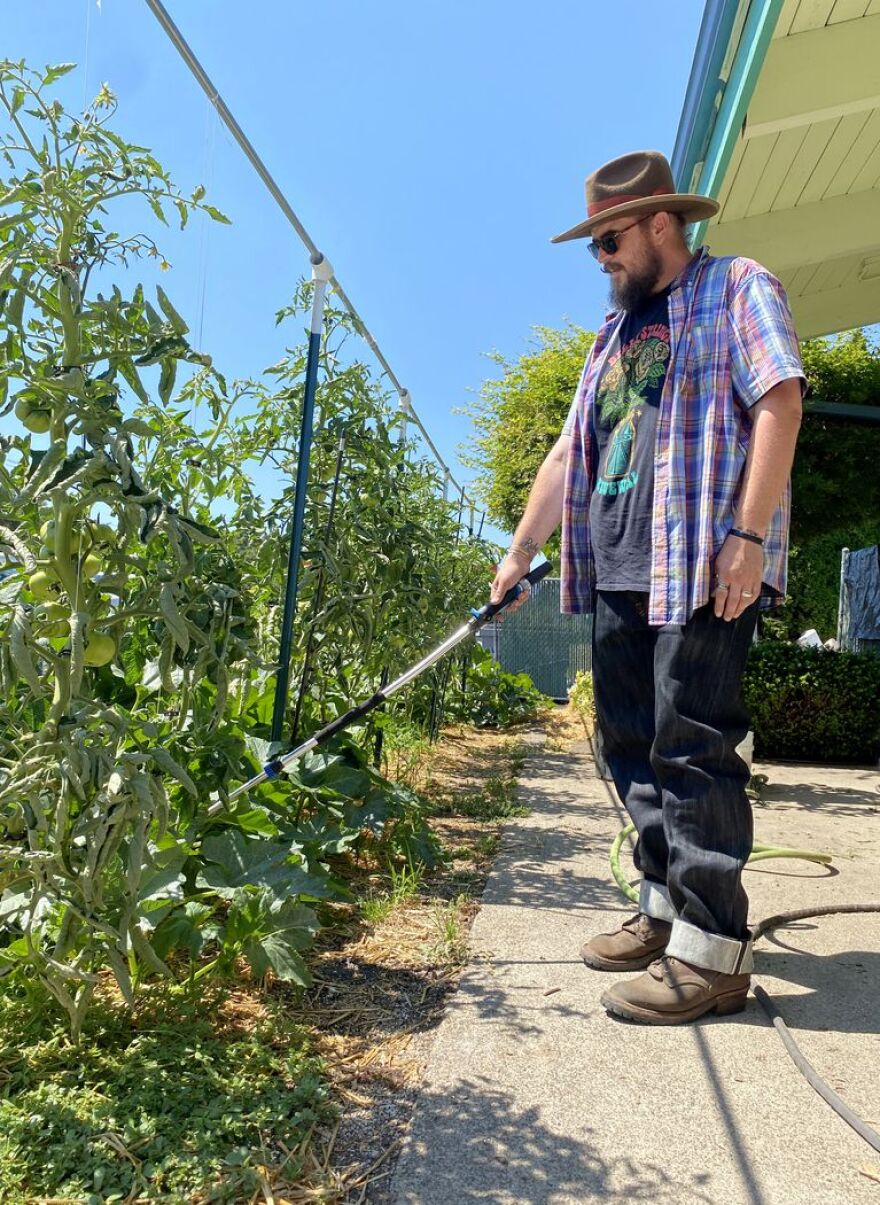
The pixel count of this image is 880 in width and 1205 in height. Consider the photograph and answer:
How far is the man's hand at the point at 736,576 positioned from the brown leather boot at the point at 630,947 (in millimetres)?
737

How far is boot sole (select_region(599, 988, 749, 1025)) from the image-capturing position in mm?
1675

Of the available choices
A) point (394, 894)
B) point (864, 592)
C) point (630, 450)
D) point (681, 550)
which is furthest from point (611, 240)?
point (864, 592)

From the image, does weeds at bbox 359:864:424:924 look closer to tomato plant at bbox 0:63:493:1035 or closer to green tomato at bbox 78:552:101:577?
tomato plant at bbox 0:63:493:1035

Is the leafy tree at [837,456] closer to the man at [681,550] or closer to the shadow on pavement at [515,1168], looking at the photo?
the man at [681,550]

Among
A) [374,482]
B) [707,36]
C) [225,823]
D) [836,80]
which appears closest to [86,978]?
[225,823]

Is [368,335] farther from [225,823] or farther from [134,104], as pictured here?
[225,823]

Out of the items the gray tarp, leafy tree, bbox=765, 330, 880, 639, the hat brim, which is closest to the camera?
the hat brim

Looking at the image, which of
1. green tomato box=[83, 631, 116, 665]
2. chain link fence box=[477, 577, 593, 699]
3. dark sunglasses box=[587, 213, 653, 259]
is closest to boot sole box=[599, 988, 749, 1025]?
green tomato box=[83, 631, 116, 665]

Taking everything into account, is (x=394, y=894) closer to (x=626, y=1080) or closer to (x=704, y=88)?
(x=626, y=1080)

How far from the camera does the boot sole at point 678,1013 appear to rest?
1675 mm

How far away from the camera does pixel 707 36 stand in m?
2.68

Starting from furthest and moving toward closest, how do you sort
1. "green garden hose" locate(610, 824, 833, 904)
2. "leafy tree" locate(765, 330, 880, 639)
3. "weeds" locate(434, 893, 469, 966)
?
"leafy tree" locate(765, 330, 880, 639), "green garden hose" locate(610, 824, 833, 904), "weeds" locate(434, 893, 469, 966)

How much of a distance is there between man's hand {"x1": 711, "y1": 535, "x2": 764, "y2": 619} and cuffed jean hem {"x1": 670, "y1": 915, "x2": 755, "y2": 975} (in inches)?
24.0

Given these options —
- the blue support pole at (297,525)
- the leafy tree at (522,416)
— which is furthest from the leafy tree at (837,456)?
the blue support pole at (297,525)
